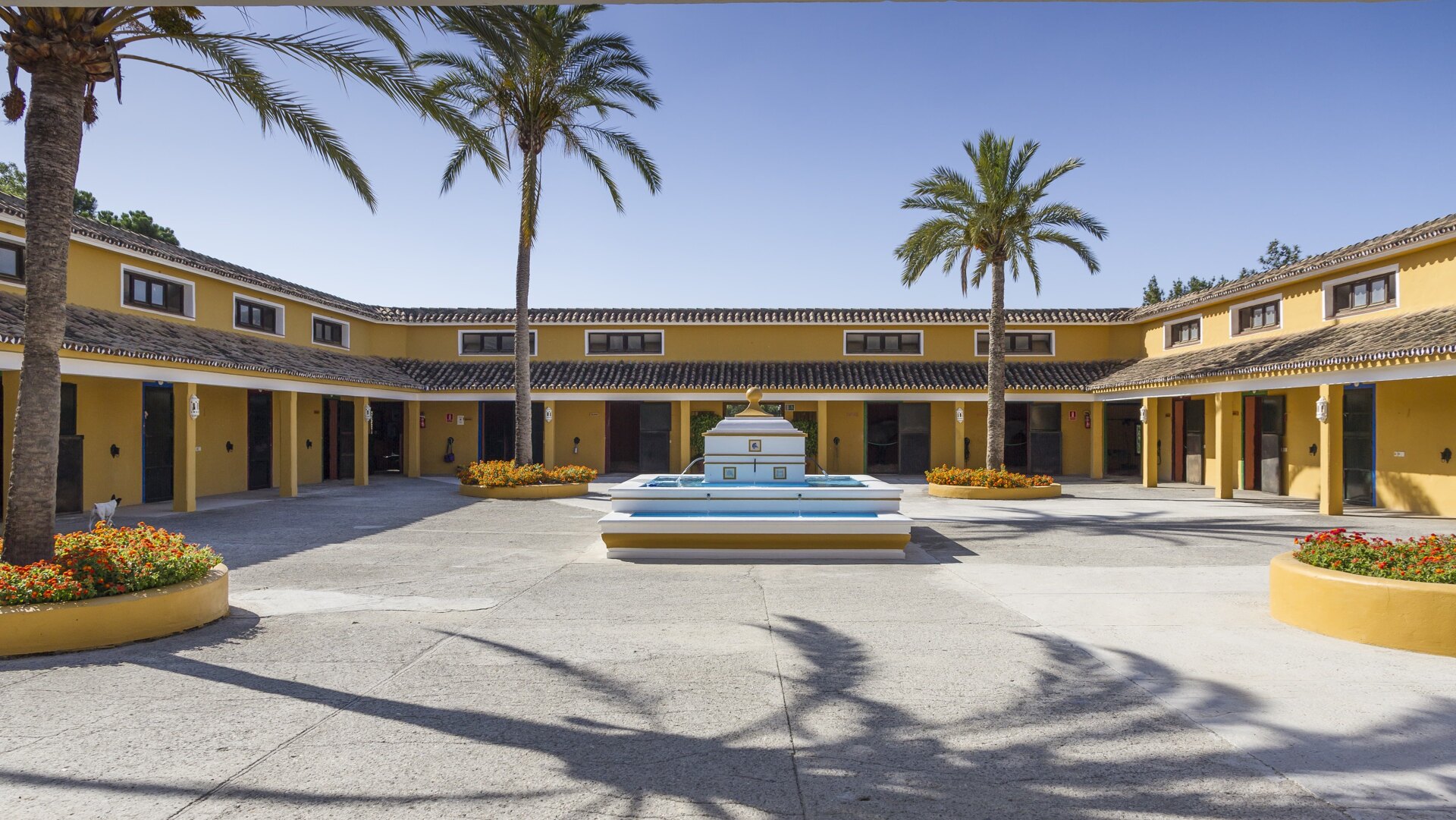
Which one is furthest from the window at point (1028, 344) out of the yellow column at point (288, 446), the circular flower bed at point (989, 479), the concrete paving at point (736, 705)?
the yellow column at point (288, 446)

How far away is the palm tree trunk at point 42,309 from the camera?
715cm

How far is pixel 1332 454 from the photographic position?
1582 centimetres

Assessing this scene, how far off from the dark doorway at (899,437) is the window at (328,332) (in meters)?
17.5

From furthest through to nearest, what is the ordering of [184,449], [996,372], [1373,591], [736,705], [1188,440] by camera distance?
[1188,440]
[996,372]
[184,449]
[1373,591]
[736,705]

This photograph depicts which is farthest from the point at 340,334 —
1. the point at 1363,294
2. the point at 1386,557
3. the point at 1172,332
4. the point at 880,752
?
the point at 1363,294

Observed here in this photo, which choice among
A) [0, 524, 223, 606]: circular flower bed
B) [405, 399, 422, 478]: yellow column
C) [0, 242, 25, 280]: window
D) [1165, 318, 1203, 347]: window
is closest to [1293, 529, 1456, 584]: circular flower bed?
[0, 524, 223, 606]: circular flower bed

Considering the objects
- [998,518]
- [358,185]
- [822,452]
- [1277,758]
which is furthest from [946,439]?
[1277,758]

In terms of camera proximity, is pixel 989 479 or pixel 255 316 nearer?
pixel 989 479

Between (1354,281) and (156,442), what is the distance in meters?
27.4

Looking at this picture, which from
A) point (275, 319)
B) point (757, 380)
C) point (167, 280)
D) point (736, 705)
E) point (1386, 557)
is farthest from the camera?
point (757, 380)

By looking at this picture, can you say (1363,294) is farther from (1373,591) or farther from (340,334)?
(340,334)

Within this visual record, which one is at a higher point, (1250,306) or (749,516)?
(1250,306)

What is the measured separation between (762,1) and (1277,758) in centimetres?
481

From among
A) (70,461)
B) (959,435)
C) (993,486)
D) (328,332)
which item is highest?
(328,332)
